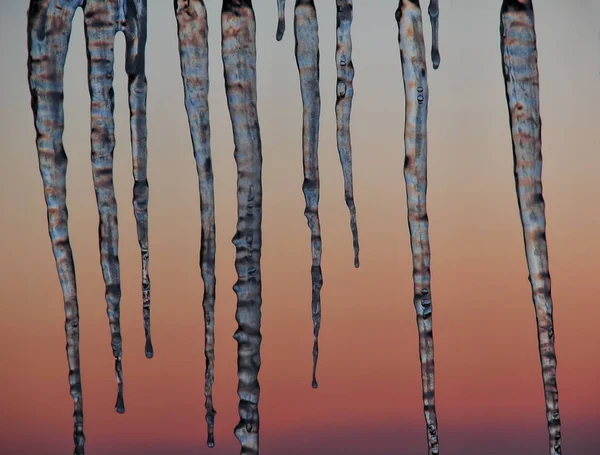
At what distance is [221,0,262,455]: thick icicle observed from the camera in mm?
1834

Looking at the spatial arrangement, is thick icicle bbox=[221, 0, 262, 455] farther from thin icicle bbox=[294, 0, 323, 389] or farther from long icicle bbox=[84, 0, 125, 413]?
long icicle bbox=[84, 0, 125, 413]

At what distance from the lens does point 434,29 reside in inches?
78.2

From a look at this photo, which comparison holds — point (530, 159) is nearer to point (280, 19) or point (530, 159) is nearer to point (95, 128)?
point (280, 19)

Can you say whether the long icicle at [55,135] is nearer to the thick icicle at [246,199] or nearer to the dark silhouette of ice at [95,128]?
the dark silhouette of ice at [95,128]

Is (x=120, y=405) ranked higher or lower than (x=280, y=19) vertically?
lower

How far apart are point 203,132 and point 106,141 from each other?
0.23m

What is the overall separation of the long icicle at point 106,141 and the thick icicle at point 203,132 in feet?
0.56

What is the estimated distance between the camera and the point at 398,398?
1925 millimetres

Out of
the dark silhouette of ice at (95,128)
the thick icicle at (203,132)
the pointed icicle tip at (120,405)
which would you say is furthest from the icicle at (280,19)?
the pointed icicle tip at (120,405)

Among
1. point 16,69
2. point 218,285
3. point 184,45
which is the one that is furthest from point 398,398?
point 16,69

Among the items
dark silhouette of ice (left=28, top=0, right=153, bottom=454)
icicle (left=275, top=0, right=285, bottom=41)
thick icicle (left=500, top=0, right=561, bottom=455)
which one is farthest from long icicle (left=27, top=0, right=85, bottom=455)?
thick icicle (left=500, top=0, right=561, bottom=455)

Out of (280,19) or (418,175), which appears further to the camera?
(280,19)

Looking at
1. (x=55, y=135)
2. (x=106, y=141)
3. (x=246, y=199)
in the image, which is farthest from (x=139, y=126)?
(x=246, y=199)

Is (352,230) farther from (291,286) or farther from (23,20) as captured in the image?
(23,20)
